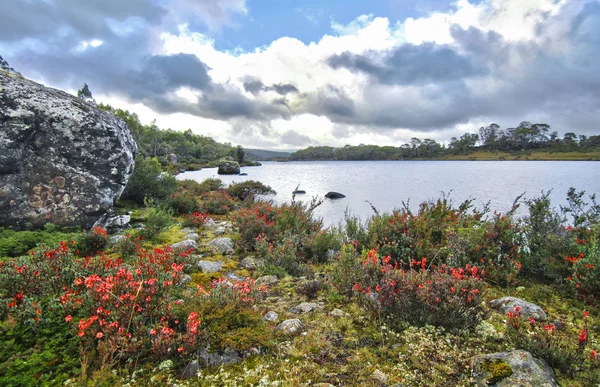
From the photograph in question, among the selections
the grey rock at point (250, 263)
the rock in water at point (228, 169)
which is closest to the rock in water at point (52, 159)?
the grey rock at point (250, 263)

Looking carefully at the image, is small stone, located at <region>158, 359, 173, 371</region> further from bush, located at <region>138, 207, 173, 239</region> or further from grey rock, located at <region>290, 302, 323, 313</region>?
bush, located at <region>138, 207, 173, 239</region>

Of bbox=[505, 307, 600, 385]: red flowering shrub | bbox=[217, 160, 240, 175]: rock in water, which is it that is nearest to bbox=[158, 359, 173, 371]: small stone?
bbox=[505, 307, 600, 385]: red flowering shrub

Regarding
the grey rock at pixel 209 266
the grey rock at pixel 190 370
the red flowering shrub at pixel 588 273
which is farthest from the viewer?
the grey rock at pixel 209 266

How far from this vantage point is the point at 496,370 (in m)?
2.81

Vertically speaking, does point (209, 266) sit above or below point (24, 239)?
below

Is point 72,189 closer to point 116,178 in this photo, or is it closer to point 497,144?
point 116,178

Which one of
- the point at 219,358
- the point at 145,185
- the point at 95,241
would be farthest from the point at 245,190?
the point at 219,358

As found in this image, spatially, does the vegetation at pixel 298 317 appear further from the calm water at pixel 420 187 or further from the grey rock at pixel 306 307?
the calm water at pixel 420 187

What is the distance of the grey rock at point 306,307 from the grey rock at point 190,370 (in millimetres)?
1707

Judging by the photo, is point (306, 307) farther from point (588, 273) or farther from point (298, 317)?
point (588, 273)

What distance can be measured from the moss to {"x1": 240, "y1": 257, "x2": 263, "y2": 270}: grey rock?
454 cm

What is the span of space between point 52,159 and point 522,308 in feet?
34.5

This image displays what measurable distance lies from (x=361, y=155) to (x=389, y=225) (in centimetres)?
15186

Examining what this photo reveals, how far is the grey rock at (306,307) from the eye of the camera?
14.4 ft
